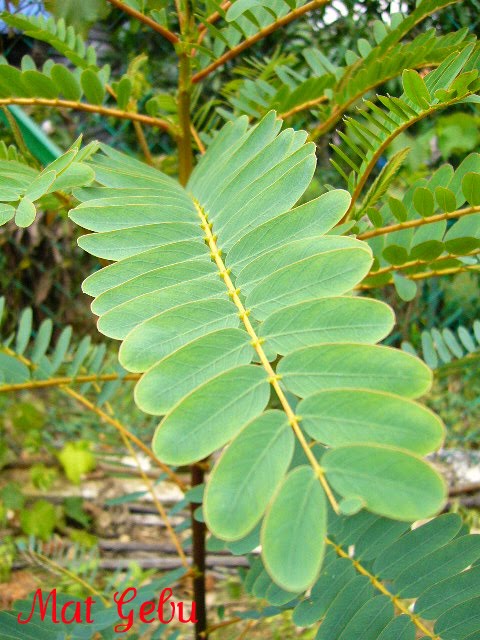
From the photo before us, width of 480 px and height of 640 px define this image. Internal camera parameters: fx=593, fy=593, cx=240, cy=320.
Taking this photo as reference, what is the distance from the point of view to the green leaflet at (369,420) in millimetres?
284

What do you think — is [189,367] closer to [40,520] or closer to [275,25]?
[275,25]

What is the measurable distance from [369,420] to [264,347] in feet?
0.31

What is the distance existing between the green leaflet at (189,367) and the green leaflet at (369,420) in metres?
0.06

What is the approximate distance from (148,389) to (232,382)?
0.16 ft

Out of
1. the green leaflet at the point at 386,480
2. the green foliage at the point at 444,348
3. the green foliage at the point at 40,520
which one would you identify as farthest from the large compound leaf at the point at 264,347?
the green foliage at the point at 40,520

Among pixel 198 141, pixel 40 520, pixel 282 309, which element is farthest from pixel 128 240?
pixel 40 520

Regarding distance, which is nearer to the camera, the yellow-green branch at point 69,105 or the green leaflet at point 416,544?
the green leaflet at point 416,544

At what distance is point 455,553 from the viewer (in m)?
0.46

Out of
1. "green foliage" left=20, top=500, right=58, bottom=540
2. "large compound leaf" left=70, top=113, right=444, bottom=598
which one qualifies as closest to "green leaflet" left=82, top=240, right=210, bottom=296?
"large compound leaf" left=70, top=113, right=444, bottom=598

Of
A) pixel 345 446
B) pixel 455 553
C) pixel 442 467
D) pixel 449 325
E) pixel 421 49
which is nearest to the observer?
pixel 345 446

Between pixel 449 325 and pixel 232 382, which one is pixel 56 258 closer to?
pixel 449 325

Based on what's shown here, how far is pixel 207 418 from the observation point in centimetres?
31

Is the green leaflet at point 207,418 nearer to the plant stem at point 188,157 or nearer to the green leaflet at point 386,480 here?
the green leaflet at point 386,480

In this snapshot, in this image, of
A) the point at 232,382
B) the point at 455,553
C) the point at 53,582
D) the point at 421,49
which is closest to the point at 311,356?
the point at 232,382
